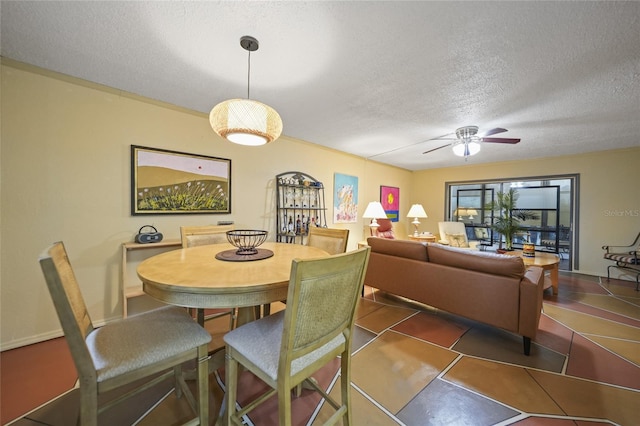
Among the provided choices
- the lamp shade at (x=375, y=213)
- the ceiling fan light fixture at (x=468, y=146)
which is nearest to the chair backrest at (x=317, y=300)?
the ceiling fan light fixture at (x=468, y=146)

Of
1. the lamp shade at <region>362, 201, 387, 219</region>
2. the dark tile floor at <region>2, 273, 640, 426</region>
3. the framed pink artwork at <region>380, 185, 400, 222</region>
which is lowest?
the dark tile floor at <region>2, 273, 640, 426</region>

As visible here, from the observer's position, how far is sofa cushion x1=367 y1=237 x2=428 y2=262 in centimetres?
255

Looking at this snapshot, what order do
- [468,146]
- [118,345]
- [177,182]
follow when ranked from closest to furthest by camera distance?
[118,345] → [177,182] → [468,146]

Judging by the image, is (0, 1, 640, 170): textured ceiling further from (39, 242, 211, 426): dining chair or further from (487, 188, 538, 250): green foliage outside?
(487, 188, 538, 250): green foliage outside

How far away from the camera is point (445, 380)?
163 cm

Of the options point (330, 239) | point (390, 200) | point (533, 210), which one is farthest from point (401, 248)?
point (533, 210)

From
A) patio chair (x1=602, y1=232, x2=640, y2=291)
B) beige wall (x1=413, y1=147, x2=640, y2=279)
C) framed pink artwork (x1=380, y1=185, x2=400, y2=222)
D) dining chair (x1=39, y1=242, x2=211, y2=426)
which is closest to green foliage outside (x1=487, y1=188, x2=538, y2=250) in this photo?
beige wall (x1=413, y1=147, x2=640, y2=279)

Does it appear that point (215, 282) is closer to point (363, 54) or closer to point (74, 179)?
point (363, 54)

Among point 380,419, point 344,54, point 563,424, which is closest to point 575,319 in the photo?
point 563,424

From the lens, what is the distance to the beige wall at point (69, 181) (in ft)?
6.16

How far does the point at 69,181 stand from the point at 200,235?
118 cm

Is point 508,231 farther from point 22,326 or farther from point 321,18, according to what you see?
point 22,326

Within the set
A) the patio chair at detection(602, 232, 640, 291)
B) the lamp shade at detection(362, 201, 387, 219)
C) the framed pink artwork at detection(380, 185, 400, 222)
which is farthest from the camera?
the framed pink artwork at detection(380, 185, 400, 222)

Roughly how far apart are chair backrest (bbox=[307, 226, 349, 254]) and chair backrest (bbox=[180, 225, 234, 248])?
Answer: 928 mm
